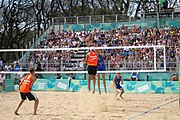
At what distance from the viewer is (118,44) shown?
22.2 metres

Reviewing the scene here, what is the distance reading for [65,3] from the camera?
36.1m

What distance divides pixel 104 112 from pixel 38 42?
16.4 metres

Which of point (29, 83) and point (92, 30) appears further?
point (92, 30)

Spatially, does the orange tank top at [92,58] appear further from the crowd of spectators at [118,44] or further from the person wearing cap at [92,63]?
the crowd of spectators at [118,44]

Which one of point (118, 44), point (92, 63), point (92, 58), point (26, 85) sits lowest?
point (26, 85)

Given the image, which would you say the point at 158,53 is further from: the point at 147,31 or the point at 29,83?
the point at 29,83

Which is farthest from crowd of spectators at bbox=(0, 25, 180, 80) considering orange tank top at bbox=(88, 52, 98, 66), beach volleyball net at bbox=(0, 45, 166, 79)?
orange tank top at bbox=(88, 52, 98, 66)

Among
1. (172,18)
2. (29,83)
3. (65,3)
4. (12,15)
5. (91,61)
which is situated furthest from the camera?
(65,3)

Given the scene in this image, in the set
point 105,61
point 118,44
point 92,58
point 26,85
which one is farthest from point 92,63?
point 118,44

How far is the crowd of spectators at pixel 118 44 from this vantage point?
59.9ft

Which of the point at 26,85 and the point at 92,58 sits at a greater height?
the point at 92,58

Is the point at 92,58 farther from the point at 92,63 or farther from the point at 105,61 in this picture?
the point at 105,61

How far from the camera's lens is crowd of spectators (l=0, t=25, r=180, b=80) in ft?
59.9

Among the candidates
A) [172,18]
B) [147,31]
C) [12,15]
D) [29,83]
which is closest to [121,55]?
[147,31]
